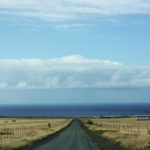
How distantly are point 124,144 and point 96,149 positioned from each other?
13.8 ft

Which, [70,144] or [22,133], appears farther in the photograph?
[22,133]

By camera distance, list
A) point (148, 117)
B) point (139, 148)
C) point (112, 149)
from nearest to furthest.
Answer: point (139, 148) < point (112, 149) < point (148, 117)

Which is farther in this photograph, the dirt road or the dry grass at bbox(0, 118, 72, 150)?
the dry grass at bbox(0, 118, 72, 150)

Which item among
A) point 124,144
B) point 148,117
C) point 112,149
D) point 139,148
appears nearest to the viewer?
point 139,148

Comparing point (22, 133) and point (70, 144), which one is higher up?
point (22, 133)

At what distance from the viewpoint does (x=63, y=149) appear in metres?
30.7

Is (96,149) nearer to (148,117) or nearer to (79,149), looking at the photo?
(79,149)

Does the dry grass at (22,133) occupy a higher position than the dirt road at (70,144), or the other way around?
the dry grass at (22,133)

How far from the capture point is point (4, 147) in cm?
2998

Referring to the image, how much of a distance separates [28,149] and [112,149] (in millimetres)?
7802

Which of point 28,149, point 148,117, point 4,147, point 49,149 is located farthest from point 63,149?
point 148,117

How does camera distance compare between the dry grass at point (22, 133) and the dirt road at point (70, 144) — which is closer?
the dirt road at point (70, 144)

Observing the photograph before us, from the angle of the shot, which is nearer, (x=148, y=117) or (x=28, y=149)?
(x=28, y=149)

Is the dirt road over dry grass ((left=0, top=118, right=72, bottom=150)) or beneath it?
beneath
